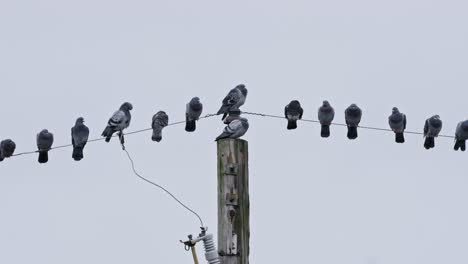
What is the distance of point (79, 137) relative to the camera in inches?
944

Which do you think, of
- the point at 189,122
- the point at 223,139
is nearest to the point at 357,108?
the point at 189,122

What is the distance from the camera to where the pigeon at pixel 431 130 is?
23484mm

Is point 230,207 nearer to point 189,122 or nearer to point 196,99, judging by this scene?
point 189,122

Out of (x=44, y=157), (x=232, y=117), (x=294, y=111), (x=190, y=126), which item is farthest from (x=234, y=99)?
(x=232, y=117)

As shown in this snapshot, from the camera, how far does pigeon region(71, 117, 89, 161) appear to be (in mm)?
22406

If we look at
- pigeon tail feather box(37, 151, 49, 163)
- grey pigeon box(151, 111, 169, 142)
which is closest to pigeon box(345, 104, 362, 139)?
grey pigeon box(151, 111, 169, 142)

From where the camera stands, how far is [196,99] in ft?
82.5

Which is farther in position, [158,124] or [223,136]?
[158,124]

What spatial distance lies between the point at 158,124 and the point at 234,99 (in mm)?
1872

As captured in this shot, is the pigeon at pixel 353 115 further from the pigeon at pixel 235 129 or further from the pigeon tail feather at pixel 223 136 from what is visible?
the pigeon tail feather at pixel 223 136

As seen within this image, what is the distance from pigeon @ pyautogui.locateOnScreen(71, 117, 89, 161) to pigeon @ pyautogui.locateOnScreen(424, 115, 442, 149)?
16.8ft

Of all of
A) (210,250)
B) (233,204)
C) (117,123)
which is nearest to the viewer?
(210,250)

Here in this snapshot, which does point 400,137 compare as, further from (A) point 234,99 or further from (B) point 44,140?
(B) point 44,140

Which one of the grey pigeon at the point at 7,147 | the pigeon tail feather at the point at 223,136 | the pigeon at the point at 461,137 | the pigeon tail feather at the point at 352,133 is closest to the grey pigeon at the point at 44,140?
the grey pigeon at the point at 7,147
